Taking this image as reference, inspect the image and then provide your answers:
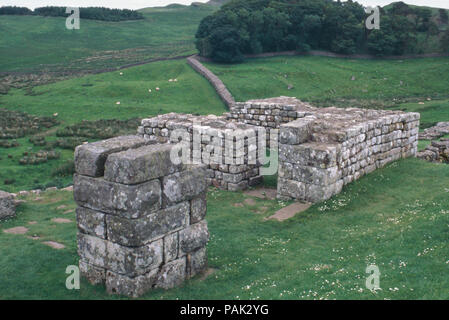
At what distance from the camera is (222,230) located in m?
12.3

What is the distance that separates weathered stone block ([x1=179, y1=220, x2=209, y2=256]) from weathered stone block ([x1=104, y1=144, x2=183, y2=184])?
1351mm

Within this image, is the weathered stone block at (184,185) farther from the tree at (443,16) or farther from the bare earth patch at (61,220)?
the tree at (443,16)

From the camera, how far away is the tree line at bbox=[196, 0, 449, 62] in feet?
200

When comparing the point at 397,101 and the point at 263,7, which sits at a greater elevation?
the point at 263,7

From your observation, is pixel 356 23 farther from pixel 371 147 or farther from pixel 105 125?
pixel 371 147

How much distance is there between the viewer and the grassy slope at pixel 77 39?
251ft

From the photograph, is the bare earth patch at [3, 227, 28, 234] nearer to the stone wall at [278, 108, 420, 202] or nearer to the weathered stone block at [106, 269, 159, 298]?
the weathered stone block at [106, 269, 159, 298]

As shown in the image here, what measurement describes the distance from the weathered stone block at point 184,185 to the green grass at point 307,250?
1.72 m

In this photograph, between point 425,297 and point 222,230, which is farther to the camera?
point 222,230

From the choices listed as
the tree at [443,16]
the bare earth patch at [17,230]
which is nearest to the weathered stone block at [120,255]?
the bare earth patch at [17,230]

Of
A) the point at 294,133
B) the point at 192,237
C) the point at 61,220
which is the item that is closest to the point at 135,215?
the point at 192,237

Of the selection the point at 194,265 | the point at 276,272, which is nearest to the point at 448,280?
the point at 276,272

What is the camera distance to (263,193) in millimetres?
15516

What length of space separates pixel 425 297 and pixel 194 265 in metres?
4.43
